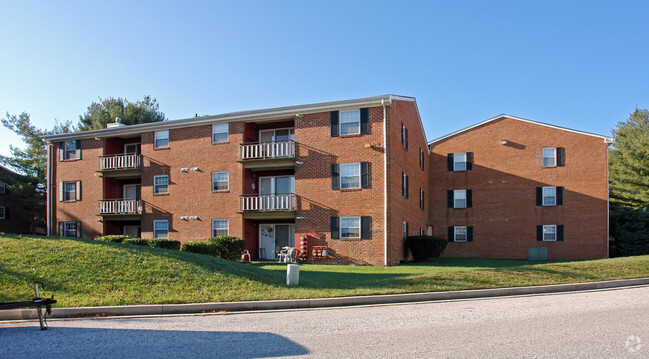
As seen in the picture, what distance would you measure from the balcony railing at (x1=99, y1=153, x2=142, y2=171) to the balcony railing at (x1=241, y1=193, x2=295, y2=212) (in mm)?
7361

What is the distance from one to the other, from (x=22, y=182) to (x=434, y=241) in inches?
1410

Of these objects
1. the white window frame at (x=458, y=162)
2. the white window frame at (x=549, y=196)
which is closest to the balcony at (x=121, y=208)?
the white window frame at (x=458, y=162)

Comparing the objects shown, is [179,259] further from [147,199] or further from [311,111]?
[147,199]

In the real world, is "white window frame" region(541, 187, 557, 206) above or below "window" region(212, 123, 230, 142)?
below

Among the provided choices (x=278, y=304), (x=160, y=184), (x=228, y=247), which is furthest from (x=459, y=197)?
(x=278, y=304)

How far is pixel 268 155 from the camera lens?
24.5 m

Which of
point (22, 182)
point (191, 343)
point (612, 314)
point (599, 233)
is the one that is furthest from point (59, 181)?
point (599, 233)

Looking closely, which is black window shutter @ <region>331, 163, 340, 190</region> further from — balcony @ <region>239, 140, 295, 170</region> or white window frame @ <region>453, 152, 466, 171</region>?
white window frame @ <region>453, 152, 466, 171</region>

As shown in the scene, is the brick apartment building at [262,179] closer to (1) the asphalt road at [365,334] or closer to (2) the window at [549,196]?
(2) the window at [549,196]

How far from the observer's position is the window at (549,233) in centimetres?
2880

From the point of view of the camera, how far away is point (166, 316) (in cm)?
970

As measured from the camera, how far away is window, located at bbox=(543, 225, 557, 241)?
94.5ft

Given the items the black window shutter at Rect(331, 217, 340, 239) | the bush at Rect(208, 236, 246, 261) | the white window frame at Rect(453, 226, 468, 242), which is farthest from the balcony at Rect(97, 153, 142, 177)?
the white window frame at Rect(453, 226, 468, 242)

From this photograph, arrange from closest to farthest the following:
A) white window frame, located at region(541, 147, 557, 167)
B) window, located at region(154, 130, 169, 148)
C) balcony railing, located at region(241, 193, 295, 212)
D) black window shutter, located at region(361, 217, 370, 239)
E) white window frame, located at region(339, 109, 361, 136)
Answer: black window shutter, located at region(361, 217, 370, 239) → white window frame, located at region(339, 109, 361, 136) → balcony railing, located at region(241, 193, 295, 212) → window, located at region(154, 130, 169, 148) → white window frame, located at region(541, 147, 557, 167)
